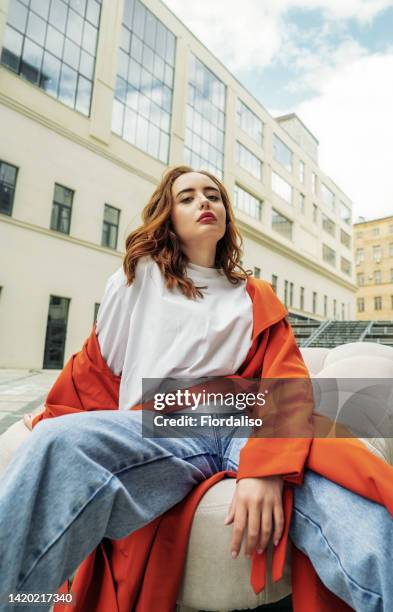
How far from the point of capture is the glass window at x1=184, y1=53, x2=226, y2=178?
20.4 m

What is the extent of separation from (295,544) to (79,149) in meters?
16.0

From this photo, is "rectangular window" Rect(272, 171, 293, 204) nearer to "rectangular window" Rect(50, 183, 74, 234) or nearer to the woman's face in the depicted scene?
"rectangular window" Rect(50, 183, 74, 234)

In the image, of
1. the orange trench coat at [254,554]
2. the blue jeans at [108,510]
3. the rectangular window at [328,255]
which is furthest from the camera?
the rectangular window at [328,255]

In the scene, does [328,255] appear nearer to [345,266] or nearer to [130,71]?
[345,266]

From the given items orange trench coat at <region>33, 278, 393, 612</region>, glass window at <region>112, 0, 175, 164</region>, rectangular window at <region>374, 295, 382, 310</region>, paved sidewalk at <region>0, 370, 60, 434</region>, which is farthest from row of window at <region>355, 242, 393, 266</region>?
orange trench coat at <region>33, 278, 393, 612</region>

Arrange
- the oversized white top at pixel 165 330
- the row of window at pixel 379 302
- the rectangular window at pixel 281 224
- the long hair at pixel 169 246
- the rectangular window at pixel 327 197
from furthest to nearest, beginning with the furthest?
the row of window at pixel 379 302
the rectangular window at pixel 327 197
the rectangular window at pixel 281 224
the long hair at pixel 169 246
the oversized white top at pixel 165 330

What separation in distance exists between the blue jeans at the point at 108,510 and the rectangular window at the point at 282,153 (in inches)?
1197

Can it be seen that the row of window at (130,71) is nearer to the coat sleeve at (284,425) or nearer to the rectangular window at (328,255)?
the rectangular window at (328,255)

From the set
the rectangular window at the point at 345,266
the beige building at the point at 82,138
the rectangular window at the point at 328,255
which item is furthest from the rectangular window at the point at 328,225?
the beige building at the point at 82,138

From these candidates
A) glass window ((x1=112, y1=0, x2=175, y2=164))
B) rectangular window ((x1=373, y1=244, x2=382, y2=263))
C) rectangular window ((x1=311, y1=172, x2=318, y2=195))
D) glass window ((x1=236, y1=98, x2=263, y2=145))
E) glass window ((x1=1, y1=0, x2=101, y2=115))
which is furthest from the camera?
rectangular window ((x1=373, y1=244, x2=382, y2=263))

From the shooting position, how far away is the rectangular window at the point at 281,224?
A: 1133 inches

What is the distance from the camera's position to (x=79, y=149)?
14914 millimetres

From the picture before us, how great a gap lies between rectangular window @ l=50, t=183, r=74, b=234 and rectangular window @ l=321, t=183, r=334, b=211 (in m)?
27.2

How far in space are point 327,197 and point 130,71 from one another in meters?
25.0
